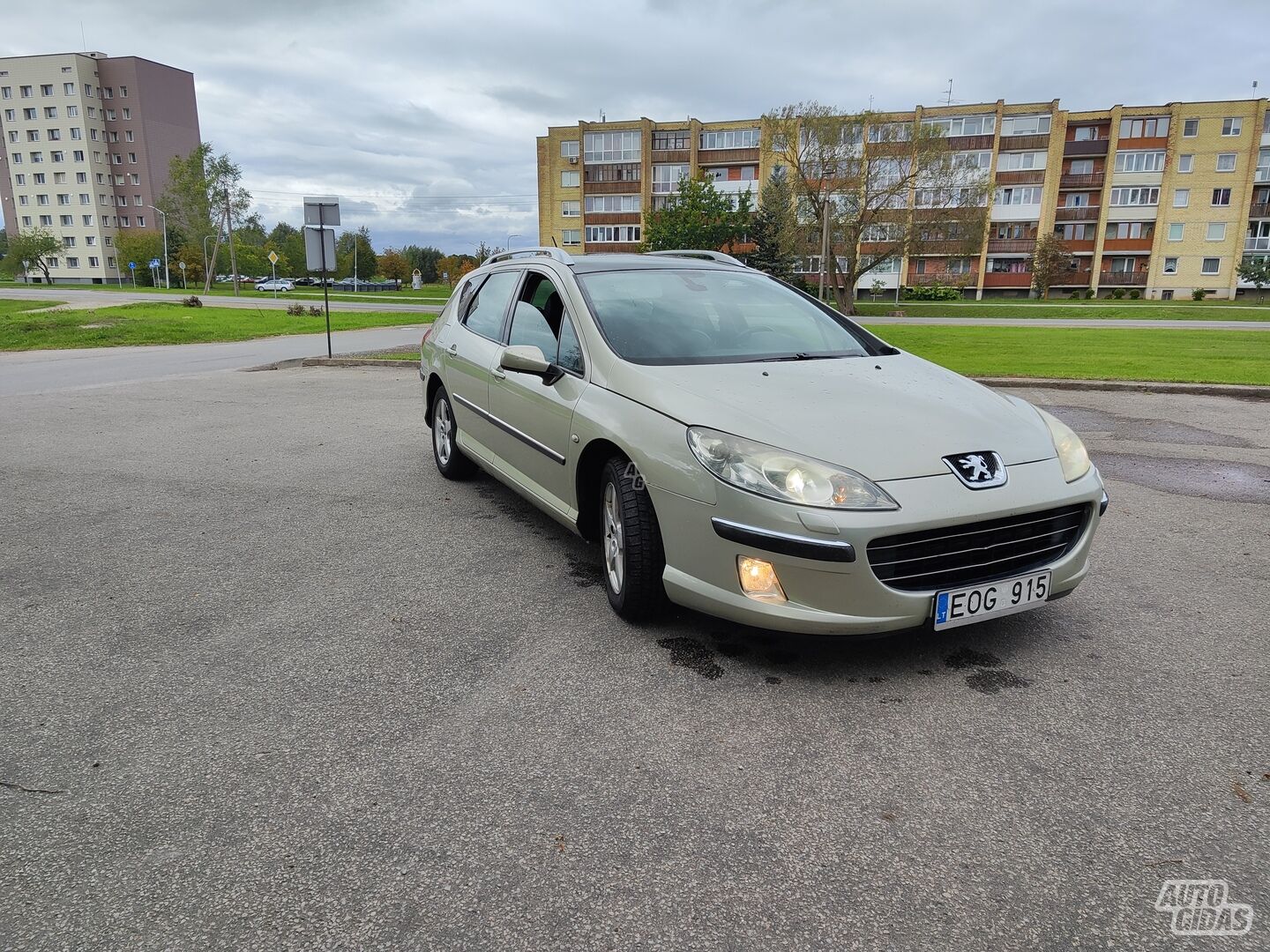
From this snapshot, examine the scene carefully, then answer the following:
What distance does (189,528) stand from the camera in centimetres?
527

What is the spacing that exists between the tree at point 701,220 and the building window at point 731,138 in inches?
541

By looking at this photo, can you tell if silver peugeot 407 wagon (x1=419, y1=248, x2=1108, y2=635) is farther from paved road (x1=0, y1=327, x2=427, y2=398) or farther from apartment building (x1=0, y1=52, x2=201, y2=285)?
apartment building (x1=0, y1=52, x2=201, y2=285)

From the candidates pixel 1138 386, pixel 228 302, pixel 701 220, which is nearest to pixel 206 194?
pixel 228 302

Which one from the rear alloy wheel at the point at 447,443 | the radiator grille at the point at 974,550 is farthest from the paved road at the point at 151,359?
the radiator grille at the point at 974,550

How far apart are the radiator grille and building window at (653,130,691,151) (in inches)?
2915

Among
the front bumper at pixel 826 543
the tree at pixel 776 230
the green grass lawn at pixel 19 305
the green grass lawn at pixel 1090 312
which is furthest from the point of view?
the tree at pixel 776 230

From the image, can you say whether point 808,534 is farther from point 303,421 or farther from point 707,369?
point 303,421

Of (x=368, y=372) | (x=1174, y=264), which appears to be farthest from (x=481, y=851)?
(x=1174, y=264)

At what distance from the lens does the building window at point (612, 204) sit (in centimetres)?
7288

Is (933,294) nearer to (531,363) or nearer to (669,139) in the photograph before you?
(669,139)

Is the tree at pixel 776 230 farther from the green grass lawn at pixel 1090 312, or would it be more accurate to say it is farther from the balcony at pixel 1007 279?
the balcony at pixel 1007 279

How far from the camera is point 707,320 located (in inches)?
174

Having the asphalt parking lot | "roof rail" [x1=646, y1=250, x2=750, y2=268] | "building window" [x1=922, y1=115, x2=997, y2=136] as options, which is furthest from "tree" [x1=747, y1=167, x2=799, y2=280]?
the asphalt parking lot

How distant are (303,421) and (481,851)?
7936mm
